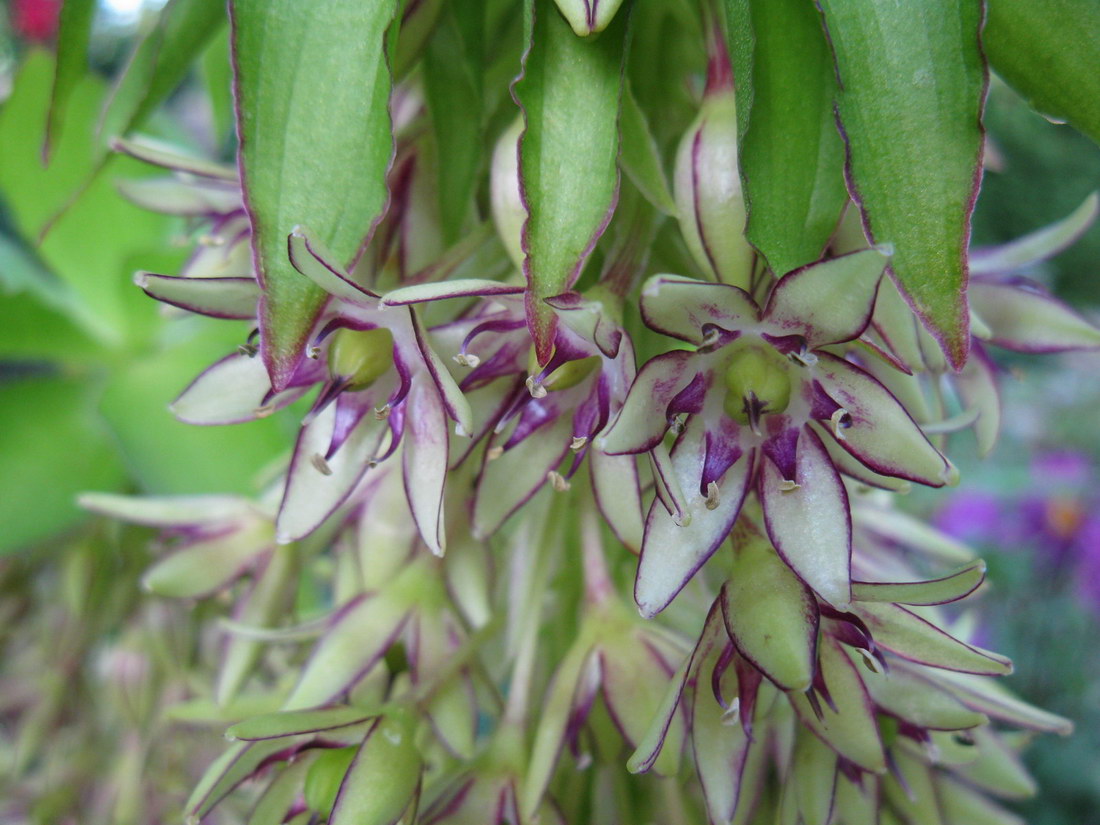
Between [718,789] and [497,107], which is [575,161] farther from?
[718,789]

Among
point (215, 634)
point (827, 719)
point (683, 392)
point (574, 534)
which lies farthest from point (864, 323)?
point (215, 634)

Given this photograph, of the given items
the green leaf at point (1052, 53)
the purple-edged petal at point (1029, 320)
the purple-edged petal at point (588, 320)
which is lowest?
the purple-edged petal at point (1029, 320)

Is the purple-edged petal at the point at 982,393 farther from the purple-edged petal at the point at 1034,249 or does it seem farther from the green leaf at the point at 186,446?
the green leaf at the point at 186,446

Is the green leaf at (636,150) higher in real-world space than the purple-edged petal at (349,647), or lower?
higher

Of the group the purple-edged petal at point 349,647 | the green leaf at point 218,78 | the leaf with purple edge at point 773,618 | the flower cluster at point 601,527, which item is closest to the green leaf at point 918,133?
the flower cluster at point 601,527

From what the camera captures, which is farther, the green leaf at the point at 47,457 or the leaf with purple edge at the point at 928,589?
the green leaf at the point at 47,457

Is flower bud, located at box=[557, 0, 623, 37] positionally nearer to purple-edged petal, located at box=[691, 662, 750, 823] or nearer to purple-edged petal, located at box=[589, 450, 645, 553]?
purple-edged petal, located at box=[589, 450, 645, 553]

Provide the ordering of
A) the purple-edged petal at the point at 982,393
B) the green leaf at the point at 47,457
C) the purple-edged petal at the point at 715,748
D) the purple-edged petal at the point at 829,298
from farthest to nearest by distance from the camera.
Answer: the green leaf at the point at 47,457 < the purple-edged petal at the point at 982,393 < the purple-edged petal at the point at 715,748 < the purple-edged petal at the point at 829,298
